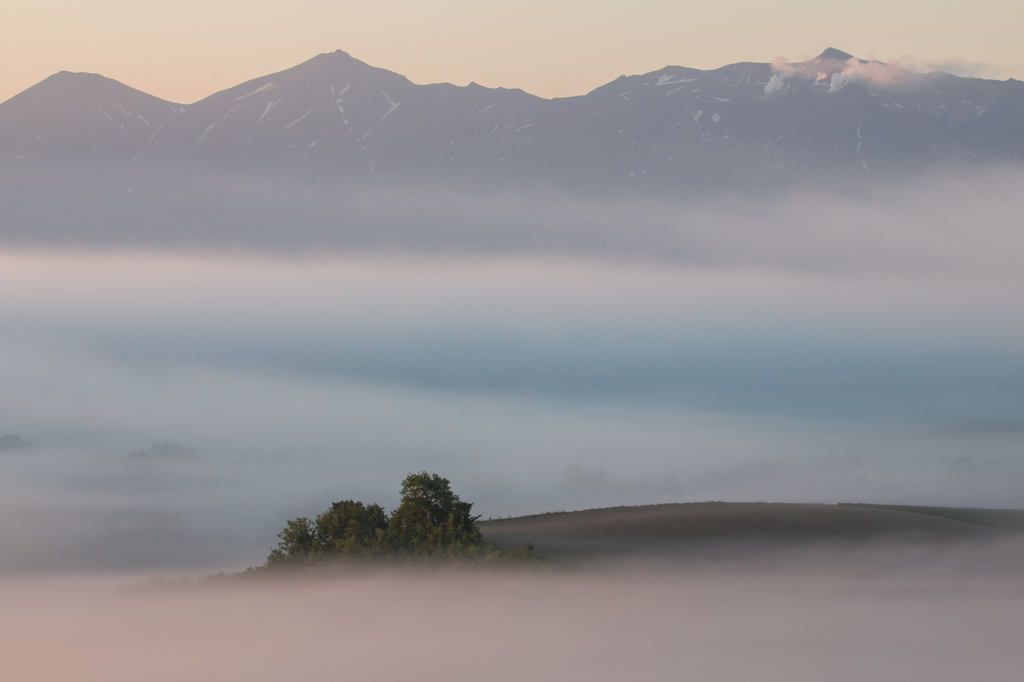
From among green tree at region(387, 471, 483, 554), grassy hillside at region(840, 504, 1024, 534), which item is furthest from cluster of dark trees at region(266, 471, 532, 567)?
grassy hillside at region(840, 504, 1024, 534)

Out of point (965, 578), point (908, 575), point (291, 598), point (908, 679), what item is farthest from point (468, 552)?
point (965, 578)

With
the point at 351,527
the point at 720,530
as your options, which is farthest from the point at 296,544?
the point at 720,530

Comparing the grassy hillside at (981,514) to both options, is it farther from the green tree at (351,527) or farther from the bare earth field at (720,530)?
the green tree at (351,527)

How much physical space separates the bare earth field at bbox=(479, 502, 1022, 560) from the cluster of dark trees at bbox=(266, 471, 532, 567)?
548 inches

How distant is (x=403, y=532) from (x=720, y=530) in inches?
1835

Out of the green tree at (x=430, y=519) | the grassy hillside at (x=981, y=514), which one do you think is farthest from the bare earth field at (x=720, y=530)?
the green tree at (x=430, y=519)

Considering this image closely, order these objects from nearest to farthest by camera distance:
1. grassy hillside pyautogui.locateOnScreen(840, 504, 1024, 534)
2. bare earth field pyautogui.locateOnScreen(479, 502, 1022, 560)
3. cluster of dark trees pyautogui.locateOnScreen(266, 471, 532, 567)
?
cluster of dark trees pyautogui.locateOnScreen(266, 471, 532, 567) < bare earth field pyautogui.locateOnScreen(479, 502, 1022, 560) < grassy hillside pyautogui.locateOnScreen(840, 504, 1024, 534)

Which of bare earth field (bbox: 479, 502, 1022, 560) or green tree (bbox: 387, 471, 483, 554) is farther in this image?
bare earth field (bbox: 479, 502, 1022, 560)

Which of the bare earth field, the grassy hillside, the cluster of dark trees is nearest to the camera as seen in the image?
the cluster of dark trees

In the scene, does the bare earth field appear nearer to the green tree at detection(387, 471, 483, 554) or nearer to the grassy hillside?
the grassy hillside

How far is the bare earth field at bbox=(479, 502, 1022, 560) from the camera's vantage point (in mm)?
91375

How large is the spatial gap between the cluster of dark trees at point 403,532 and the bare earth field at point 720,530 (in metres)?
13.9

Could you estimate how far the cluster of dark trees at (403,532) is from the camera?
68.2 meters

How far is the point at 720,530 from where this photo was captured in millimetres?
102750
